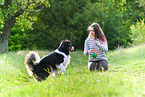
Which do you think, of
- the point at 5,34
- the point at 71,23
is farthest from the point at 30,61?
the point at 71,23

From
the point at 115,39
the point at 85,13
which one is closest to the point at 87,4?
the point at 85,13

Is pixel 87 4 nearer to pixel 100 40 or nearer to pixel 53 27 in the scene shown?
pixel 53 27

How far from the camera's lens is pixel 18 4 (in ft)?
47.3

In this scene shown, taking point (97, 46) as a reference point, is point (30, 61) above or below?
below

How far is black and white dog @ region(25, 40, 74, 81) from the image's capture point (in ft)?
19.5

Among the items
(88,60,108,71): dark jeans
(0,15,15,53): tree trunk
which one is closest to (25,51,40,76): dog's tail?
(88,60,108,71): dark jeans

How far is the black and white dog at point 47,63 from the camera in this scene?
5.95 metres

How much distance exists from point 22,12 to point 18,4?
710 mm

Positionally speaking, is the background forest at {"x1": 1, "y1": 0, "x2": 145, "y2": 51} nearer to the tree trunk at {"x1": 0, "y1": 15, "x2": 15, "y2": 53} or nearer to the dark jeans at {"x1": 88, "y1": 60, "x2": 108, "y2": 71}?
the tree trunk at {"x1": 0, "y1": 15, "x2": 15, "y2": 53}

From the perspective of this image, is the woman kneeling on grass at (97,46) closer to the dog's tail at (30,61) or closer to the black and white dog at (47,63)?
the black and white dog at (47,63)

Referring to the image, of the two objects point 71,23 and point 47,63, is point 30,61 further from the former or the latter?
point 71,23

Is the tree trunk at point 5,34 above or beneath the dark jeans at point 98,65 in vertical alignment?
above

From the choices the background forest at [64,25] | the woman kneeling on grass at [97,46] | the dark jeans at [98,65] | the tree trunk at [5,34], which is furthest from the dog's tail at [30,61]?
the background forest at [64,25]

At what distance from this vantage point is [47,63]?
629cm
